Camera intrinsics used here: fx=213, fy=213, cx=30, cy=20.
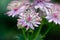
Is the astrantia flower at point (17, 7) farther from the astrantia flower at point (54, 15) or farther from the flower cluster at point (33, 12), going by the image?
the astrantia flower at point (54, 15)

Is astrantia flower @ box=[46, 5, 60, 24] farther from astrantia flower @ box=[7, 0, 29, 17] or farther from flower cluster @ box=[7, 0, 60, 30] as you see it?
astrantia flower @ box=[7, 0, 29, 17]

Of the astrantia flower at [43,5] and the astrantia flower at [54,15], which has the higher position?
the astrantia flower at [43,5]

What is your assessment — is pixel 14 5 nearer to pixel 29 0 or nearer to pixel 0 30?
pixel 29 0

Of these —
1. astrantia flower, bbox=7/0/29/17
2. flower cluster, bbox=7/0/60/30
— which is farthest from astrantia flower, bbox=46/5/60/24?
astrantia flower, bbox=7/0/29/17

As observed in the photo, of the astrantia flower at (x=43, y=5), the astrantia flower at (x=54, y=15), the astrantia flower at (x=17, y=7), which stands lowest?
the astrantia flower at (x=54, y=15)

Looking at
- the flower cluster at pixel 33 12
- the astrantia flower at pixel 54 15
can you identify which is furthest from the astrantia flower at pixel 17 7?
the astrantia flower at pixel 54 15

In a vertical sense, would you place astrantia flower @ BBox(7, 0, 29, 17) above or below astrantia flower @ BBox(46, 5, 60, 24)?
above
